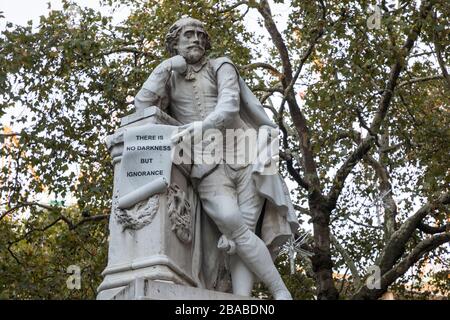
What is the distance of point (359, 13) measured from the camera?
12.9 metres

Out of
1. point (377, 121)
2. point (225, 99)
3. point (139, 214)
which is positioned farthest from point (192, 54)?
point (377, 121)

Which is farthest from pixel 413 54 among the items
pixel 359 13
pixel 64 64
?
pixel 64 64

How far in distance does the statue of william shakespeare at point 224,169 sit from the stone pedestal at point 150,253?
295 millimetres

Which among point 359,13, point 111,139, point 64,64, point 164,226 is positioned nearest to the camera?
point 164,226

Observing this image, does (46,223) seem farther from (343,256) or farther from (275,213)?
(275,213)

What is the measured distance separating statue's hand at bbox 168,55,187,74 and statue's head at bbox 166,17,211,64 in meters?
0.13

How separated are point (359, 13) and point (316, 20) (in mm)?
699

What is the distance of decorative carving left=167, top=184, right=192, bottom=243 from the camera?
21.7 ft

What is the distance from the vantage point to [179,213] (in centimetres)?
668

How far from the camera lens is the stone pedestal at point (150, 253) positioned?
6.26 metres

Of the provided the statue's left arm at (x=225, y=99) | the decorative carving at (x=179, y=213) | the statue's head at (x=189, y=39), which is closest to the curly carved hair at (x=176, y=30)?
the statue's head at (x=189, y=39)

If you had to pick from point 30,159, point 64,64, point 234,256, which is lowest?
point 234,256

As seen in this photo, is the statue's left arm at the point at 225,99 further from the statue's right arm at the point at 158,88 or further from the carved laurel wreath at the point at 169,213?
the carved laurel wreath at the point at 169,213

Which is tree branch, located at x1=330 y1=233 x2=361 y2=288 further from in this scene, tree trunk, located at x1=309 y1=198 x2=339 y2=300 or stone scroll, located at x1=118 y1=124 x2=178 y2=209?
stone scroll, located at x1=118 y1=124 x2=178 y2=209
